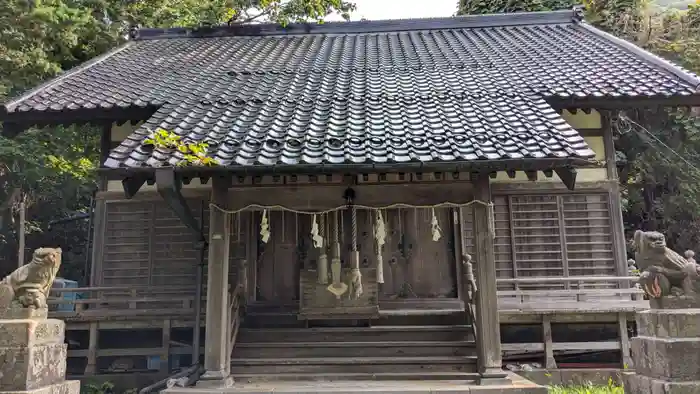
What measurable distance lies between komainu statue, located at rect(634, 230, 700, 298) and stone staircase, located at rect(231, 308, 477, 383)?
2.72m

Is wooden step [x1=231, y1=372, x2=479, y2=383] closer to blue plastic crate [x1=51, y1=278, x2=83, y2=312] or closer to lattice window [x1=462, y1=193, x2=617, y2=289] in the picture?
lattice window [x1=462, y1=193, x2=617, y2=289]

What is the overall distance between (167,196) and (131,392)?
434 centimetres

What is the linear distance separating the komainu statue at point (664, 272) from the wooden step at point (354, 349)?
10.2 ft

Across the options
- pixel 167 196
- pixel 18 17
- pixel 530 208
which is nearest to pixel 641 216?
pixel 530 208

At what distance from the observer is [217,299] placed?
667 cm

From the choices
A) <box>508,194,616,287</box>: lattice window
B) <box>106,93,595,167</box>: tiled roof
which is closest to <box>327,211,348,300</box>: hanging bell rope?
<box>106,93,595,167</box>: tiled roof

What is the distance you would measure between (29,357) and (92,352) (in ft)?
15.9

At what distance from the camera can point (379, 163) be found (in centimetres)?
Answer: 618

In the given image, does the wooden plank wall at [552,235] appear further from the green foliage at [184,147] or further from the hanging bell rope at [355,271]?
the green foliage at [184,147]

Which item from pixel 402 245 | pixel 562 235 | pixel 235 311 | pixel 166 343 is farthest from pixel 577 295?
pixel 166 343

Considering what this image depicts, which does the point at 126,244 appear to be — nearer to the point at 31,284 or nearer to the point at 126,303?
the point at 126,303

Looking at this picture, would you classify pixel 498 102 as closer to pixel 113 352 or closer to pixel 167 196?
pixel 167 196

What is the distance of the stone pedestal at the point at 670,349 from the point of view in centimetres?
478

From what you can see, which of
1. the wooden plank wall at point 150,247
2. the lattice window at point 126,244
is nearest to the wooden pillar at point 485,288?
the wooden plank wall at point 150,247
